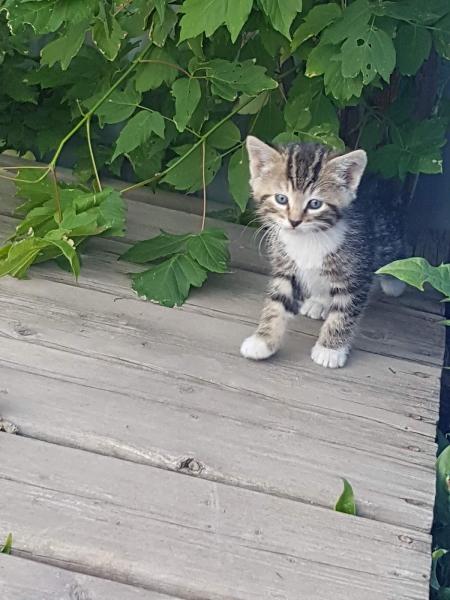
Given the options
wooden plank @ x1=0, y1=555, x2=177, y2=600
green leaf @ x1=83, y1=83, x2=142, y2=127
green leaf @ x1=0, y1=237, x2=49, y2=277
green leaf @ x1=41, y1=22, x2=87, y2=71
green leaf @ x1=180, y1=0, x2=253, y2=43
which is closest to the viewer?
wooden plank @ x1=0, y1=555, x2=177, y2=600

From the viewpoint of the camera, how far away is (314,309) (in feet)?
10.4

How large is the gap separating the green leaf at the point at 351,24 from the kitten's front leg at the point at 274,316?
2.49 feet

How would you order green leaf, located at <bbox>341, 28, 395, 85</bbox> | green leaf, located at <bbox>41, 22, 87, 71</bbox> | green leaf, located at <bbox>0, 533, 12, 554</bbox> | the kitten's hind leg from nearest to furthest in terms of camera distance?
green leaf, located at <bbox>0, 533, 12, 554</bbox>, green leaf, located at <bbox>341, 28, 395, 85</bbox>, green leaf, located at <bbox>41, 22, 87, 71</bbox>, the kitten's hind leg

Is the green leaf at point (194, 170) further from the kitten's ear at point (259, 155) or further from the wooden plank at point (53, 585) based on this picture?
the wooden plank at point (53, 585)

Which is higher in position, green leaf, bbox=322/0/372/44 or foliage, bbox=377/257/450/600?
green leaf, bbox=322/0/372/44

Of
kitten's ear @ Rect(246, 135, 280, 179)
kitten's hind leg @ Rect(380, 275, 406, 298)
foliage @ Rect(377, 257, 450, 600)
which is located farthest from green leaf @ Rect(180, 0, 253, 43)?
kitten's hind leg @ Rect(380, 275, 406, 298)

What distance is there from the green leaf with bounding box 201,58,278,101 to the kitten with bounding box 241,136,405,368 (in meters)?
0.19

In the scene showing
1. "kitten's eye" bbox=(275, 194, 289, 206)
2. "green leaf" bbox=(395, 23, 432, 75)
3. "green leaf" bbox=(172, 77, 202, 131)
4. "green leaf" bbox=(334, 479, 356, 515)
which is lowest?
"green leaf" bbox=(334, 479, 356, 515)

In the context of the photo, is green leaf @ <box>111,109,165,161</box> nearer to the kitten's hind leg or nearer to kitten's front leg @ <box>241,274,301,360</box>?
kitten's front leg @ <box>241,274,301,360</box>

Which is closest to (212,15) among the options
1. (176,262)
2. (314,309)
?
(176,262)

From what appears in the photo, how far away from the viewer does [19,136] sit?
3.96 metres

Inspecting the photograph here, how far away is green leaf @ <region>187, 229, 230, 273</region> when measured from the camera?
10.3 ft

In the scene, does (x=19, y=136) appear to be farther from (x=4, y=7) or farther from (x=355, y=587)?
(x=355, y=587)

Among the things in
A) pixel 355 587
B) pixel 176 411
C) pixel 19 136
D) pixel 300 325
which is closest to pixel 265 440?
pixel 176 411
